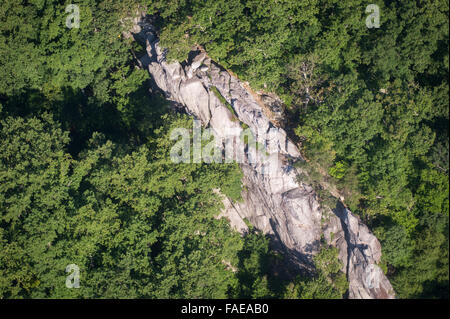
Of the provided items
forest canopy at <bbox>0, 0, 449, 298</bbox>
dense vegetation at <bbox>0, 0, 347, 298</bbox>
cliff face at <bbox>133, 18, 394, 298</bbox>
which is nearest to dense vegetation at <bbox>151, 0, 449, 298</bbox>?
forest canopy at <bbox>0, 0, 449, 298</bbox>

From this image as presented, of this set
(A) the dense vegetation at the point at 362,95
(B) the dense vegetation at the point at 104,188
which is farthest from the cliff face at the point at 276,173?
(B) the dense vegetation at the point at 104,188

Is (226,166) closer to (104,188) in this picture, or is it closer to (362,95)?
(104,188)

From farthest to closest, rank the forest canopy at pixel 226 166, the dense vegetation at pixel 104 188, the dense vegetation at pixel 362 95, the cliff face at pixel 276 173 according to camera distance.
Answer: the cliff face at pixel 276 173
the dense vegetation at pixel 362 95
the forest canopy at pixel 226 166
the dense vegetation at pixel 104 188

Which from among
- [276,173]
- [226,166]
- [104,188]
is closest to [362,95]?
[276,173]

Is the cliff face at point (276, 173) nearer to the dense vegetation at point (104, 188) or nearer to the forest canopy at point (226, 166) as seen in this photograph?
the forest canopy at point (226, 166)

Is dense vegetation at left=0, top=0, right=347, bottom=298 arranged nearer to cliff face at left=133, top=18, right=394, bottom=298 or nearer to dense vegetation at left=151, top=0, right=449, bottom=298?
cliff face at left=133, top=18, right=394, bottom=298

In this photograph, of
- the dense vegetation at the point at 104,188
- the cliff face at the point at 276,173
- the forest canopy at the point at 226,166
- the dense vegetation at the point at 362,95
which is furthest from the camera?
the cliff face at the point at 276,173
